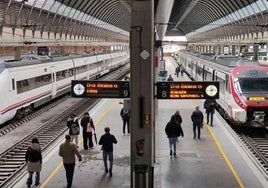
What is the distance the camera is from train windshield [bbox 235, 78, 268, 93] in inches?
693

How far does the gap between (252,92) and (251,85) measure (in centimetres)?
40

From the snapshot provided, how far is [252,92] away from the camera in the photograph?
A: 57.4 feet

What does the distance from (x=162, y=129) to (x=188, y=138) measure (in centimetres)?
212

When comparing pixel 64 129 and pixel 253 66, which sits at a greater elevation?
pixel 253 66

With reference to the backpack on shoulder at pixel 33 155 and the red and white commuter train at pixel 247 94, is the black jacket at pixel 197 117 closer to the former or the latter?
the red and white commuter train at pixel 247 94

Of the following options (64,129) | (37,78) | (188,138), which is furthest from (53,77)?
(188,138)

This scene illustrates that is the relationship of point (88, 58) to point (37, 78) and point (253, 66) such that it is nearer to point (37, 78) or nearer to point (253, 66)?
point (37, 78)

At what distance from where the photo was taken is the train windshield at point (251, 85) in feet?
57.8

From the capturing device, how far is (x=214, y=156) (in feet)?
43.9

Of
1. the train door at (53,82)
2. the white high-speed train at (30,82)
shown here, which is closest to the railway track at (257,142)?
the white high-speed train at (30,82)

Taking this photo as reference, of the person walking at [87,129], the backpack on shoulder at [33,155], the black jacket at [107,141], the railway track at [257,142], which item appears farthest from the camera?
the person walking at [87,129]

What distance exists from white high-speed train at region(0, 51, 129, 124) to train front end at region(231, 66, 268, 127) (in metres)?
9.95

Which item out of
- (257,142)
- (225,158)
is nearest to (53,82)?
(257,142)

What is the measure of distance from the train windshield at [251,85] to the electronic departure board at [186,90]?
7468 millimetres
